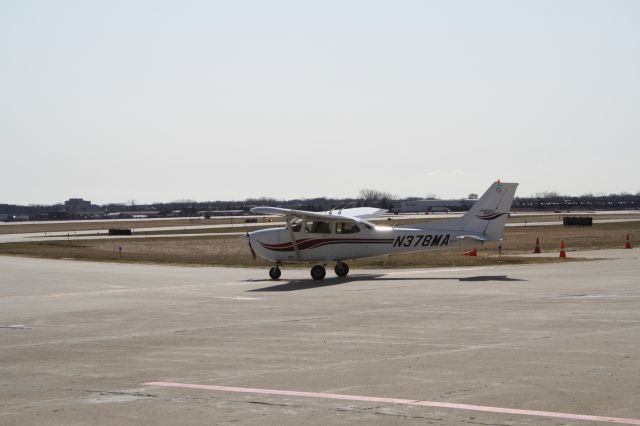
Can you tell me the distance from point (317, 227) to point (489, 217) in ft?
20.2

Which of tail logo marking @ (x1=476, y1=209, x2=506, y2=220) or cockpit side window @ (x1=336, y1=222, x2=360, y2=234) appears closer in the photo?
tail logo marking @ (x1=476, y1=209, x2=506, y2=220)

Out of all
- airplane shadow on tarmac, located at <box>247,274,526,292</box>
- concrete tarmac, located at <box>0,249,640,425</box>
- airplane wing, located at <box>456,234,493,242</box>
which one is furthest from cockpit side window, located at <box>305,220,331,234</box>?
airplane wing, located at <box>456,234,493,242</box>

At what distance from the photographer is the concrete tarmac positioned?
9.89 m

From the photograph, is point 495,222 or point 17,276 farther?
point 17,276

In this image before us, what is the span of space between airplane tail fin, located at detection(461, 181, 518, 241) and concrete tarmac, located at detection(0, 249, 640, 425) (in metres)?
3.34

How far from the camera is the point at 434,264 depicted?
37281 millimetres

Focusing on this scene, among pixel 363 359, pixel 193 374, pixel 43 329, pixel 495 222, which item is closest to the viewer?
pixel 193 374

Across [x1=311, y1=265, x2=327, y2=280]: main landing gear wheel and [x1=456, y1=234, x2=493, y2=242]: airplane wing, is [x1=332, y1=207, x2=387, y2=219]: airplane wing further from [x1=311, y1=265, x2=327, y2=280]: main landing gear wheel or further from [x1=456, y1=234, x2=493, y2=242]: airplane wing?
[x1=456, y1=234, x2=493, y2=242]: airplane wing

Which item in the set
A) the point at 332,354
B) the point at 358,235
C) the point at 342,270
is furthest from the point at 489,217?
the point at 332,354

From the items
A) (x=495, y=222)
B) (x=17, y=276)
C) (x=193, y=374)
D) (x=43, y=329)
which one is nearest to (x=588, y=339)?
(x=193, y=374)

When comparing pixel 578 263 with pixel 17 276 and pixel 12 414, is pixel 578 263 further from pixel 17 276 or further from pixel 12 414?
pixel 12 414

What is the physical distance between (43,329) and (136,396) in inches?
342

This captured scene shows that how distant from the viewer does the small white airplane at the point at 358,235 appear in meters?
31.2

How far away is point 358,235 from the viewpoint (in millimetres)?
32312
